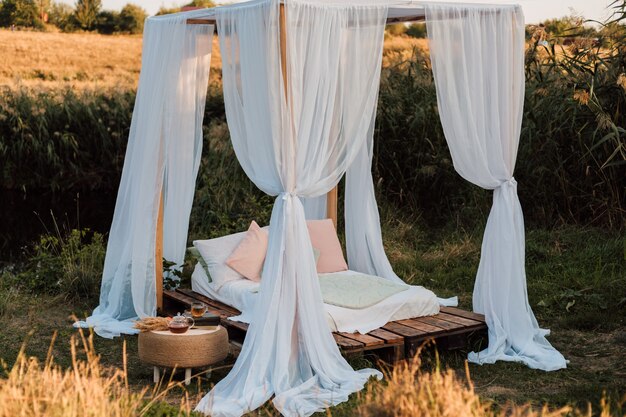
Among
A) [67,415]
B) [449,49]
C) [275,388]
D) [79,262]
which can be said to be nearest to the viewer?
[67,415]

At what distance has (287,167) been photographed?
14.7ft

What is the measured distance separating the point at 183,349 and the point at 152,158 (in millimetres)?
1740

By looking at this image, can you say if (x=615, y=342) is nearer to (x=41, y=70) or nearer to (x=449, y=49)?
(x=449, y=49)

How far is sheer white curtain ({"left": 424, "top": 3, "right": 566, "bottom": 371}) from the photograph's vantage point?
5047mm

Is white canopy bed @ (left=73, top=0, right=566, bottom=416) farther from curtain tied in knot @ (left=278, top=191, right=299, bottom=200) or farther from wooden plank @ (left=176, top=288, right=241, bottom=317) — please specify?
wooden plank @ (left=176, top=288, right=241, bottom=317)

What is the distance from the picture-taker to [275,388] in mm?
4340

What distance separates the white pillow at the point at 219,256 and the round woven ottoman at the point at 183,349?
1214 millimetres

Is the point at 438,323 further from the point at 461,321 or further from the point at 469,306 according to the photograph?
the point at 469,306

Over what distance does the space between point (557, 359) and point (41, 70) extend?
15.5 meters

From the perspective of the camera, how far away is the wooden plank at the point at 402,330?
16.1 feet

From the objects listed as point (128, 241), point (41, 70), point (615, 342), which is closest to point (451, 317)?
point (615, 342)

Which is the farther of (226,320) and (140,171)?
(140,171)

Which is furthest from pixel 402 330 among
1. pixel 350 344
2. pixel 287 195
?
pixel 287 195

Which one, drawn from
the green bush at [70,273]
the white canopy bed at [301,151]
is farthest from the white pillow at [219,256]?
the green bush at [70,273]
